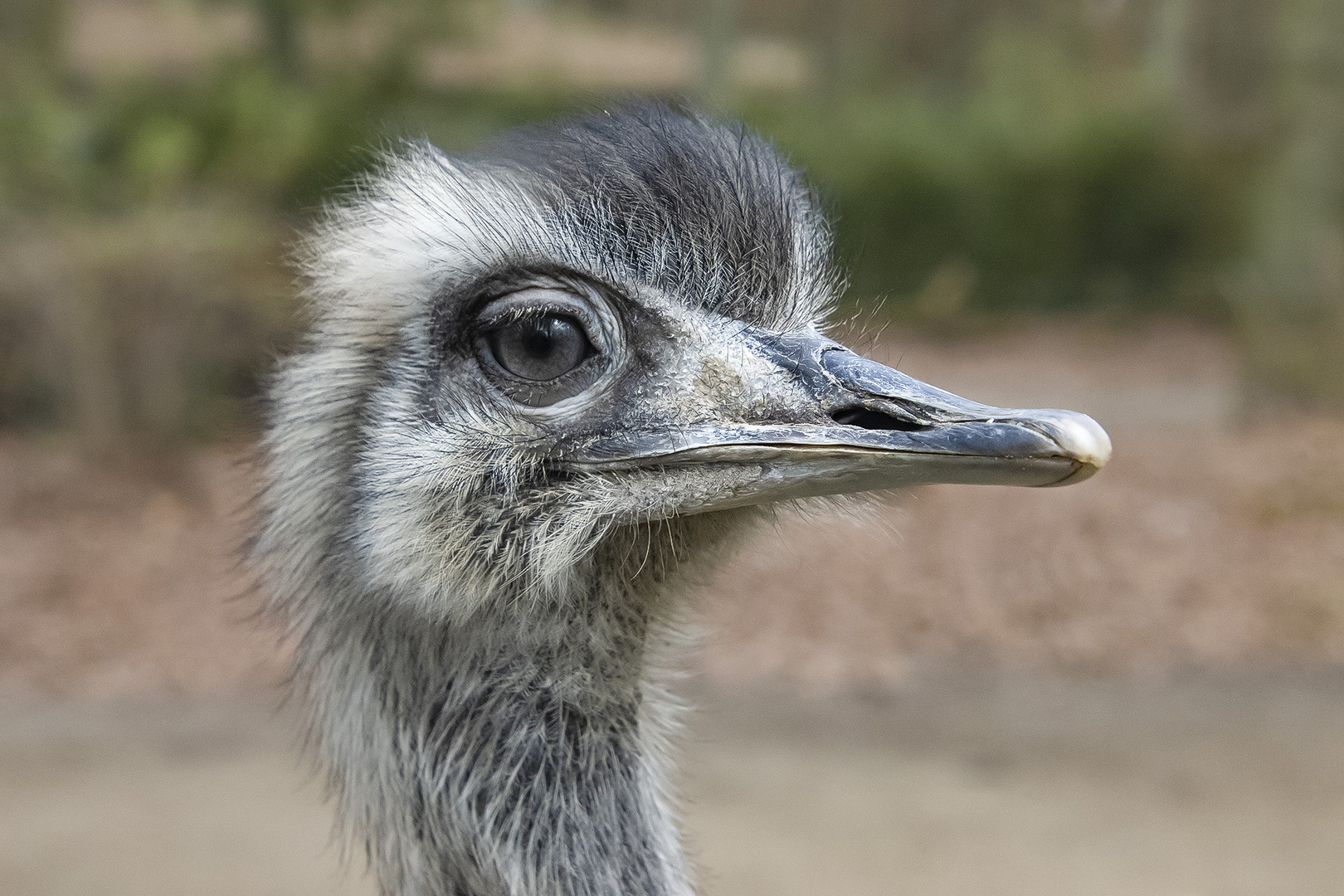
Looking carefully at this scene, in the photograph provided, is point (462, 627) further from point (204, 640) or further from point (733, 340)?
point (204, 640)

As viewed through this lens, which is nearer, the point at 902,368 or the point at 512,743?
the point at 512,743

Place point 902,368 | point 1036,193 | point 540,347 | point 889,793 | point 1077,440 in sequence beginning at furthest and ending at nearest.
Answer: point 1036,193, point 902,368, point 889,793, point 540,347, point 1077,440

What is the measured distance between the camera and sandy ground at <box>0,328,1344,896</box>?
3.70 metres

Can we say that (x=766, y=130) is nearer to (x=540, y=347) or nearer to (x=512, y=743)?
(x=540, y=347)

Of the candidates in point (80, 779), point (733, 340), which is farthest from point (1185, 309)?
point (733, 340)

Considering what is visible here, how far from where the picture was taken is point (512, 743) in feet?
4.79

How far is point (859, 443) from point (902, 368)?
666cm

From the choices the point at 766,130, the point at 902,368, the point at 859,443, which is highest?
the point at 902,368

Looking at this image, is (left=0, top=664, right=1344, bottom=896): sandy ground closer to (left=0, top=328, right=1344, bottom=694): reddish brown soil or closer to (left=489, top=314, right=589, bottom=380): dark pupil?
(left=0, top=328, right=1344, bottom=694): reddish brown soil

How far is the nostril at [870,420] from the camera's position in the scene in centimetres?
132

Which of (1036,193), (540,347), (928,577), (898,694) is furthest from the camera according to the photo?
(1036,193)

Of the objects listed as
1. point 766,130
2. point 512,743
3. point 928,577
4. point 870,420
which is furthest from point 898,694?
point 870,420

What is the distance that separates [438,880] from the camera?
1485 millimetres

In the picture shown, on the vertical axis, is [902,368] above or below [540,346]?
above
